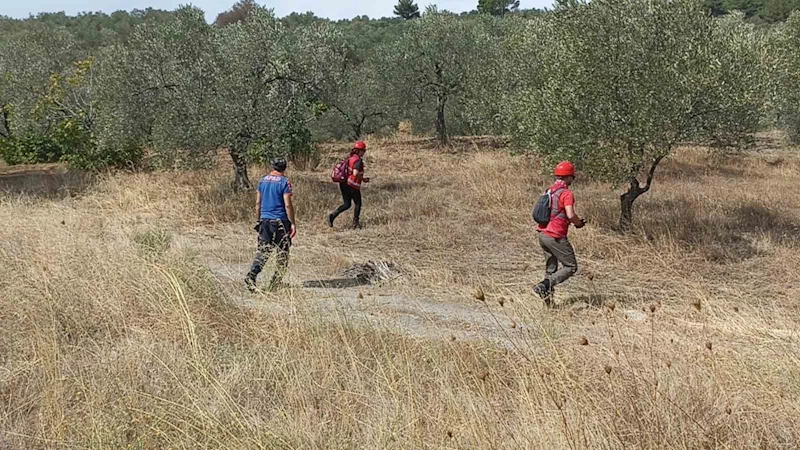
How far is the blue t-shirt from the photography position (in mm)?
7805

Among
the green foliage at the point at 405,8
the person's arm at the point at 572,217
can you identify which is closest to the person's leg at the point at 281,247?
the person's arm at the point at 572,217

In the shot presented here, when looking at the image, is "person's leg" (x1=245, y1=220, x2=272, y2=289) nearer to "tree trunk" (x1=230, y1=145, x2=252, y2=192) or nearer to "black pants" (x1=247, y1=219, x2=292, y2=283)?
"black pants" (x1=247, y1=219, x2=292, y2=283)

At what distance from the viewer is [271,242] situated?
7.91 m

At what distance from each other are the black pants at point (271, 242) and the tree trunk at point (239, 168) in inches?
267

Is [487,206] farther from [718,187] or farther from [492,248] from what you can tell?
[718,187]

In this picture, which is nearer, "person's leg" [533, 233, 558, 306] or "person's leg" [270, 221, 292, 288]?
"person's leg" [270, 221, 292, 288]

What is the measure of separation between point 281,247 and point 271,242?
138mm

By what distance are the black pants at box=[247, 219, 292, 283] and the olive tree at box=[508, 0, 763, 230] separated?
19.8 feet

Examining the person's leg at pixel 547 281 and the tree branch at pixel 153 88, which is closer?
the person's leg at pixel 547 281

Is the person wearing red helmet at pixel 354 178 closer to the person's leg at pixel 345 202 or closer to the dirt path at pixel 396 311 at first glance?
the person's leg at pixel 345 202

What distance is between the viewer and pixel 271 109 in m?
14.2

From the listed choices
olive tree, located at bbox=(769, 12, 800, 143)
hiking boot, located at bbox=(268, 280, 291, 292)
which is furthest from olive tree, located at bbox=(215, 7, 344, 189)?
olive tree, located at bbox=(769, 12, 800, 143)

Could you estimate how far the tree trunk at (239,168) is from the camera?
14.3 m

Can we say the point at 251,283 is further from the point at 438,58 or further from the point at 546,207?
the point at 438,58
